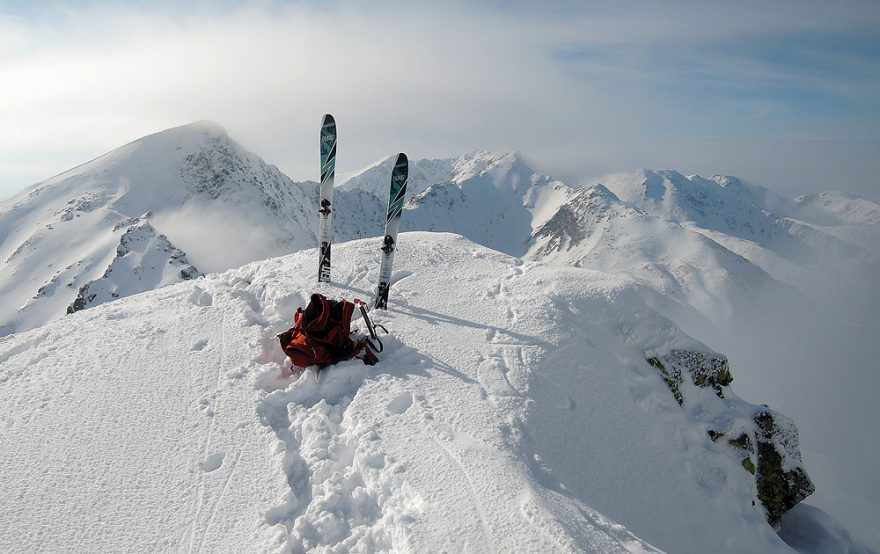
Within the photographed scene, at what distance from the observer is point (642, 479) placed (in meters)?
7.97

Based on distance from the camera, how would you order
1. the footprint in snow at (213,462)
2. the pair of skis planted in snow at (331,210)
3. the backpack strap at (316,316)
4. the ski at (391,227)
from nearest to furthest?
the footprint in snow at (213,462) → the backpack strap at (316,316) → the ski at (391,227) → the pair of skis planted in snow at (331,210)

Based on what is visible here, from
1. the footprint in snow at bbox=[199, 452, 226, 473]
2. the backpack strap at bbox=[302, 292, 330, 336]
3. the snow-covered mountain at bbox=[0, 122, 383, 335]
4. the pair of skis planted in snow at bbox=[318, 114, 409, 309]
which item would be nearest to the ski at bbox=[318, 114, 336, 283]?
the pair of skis planted in snow at bbox=[318, 114, 409, 309]

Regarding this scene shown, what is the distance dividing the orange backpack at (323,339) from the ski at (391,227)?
1854 millimetres

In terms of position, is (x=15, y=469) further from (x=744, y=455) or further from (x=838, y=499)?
(x=838, y=499)

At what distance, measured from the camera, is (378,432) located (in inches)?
273

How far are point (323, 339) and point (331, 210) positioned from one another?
6.00m

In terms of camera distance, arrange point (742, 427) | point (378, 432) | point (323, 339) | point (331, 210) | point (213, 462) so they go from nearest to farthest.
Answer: point (213, 462), point (378, 432), point (323, 339), point (742, 427), point (331, 210)

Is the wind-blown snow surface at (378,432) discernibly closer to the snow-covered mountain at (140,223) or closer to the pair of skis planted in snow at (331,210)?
the pair of skis planted in snow at (331,210)

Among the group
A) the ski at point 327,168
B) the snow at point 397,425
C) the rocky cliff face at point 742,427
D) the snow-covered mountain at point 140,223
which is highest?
the ski at point 327,168

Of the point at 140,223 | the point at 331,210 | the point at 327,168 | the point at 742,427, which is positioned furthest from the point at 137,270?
the point at 742,427

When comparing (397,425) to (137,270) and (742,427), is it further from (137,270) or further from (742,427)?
(137,270)

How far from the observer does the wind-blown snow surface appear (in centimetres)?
558

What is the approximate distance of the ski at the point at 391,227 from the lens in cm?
1102

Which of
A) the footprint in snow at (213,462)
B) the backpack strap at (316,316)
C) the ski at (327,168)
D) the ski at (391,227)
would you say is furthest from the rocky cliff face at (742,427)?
the ski at (327,168)
